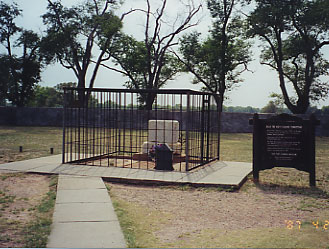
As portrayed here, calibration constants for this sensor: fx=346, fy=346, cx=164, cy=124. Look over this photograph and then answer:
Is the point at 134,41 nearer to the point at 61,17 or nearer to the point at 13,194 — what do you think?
the point at 61,17

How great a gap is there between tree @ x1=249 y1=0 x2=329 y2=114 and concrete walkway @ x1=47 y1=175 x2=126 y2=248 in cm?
2150

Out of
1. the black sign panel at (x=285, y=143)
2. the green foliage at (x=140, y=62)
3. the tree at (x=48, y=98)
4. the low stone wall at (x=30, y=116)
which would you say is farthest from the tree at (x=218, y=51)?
the tree at (x=48, y=98)

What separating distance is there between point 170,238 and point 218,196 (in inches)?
95.3

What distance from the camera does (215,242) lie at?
405 cm

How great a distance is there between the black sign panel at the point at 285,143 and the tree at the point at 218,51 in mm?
21148

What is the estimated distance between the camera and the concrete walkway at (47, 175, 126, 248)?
381 centimetres

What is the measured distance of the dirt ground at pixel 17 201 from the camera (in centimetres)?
413

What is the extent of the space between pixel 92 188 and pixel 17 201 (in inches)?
51.1

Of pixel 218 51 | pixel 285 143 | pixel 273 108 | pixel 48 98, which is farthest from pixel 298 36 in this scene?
pixel 48 98

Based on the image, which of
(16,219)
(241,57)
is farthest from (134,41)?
Answer: (16,219)

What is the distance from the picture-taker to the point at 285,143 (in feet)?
24.5

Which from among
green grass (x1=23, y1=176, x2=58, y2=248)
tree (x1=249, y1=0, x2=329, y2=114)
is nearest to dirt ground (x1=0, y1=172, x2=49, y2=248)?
green grass (x1=23, y1=176, x2=58, y2=248)
